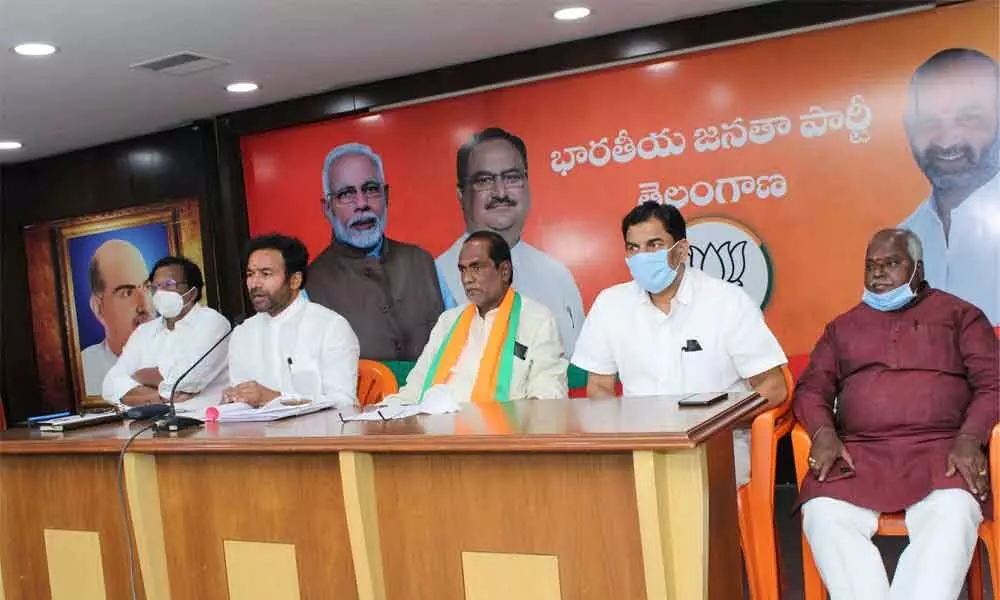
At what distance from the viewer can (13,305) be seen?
7.54m

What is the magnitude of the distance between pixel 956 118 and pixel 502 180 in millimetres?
2434

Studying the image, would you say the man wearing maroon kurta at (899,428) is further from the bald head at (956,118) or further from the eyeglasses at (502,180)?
the eyeglasses at (502,180)

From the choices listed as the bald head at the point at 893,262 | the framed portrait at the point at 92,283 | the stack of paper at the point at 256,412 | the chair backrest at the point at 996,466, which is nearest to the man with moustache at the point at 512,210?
the framed portrait at the point at 92,283

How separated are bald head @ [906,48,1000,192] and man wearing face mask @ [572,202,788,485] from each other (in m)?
1.67

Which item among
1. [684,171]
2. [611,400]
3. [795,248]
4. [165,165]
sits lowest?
[611,400]

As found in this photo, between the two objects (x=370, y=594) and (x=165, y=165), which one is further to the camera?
(x=165, y=165)

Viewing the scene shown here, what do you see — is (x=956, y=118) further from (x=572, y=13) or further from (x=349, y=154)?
(x=349, y=154)

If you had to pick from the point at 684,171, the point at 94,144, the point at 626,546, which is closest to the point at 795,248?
the point at 684,171

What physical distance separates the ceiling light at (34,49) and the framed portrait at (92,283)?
2.24 meters

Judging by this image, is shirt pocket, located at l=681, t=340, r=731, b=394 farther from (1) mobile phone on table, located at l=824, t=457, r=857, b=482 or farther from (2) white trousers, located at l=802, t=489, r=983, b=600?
(2) white trousers, located at l=802, t=489, r=983, b=600

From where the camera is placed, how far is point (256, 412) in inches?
124

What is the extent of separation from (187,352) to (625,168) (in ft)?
8.34

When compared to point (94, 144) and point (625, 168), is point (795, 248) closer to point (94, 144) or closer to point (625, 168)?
point (625, 168)

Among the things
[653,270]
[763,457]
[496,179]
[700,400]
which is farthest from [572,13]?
[700,400]
